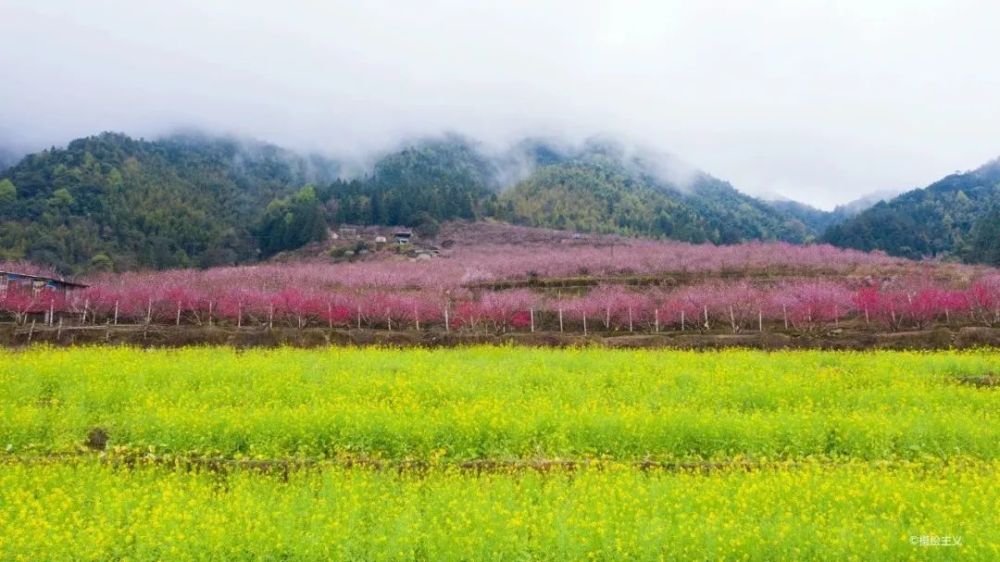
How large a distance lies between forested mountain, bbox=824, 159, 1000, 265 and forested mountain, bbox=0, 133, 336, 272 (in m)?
82.0

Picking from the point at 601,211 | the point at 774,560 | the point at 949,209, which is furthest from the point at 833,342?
the point at 601,211

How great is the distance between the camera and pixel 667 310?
4259 cm

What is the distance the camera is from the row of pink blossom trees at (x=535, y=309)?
40062 mm

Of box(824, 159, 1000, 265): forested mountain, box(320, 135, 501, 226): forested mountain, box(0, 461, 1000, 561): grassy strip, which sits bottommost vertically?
box(0, 461, 1000, 561): grassy strip

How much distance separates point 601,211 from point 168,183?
7385 cm

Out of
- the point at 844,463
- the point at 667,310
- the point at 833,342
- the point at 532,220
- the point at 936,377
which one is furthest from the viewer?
the point at 532,220

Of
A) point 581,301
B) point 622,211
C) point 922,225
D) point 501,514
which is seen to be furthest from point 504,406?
point 622,211

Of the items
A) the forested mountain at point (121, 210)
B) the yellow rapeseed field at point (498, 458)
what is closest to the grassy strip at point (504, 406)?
the yellow rapeseed field at point (498, 458)

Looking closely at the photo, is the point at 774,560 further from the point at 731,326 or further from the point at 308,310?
the point at 308,310

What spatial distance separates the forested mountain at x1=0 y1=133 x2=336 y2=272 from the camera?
83.3 meters

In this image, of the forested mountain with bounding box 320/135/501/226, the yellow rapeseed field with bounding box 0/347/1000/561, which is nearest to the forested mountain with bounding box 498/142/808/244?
the forested mountain with bounding box 320/135/501/226

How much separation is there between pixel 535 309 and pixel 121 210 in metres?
73.8

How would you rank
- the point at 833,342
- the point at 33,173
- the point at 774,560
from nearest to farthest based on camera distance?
1. the point at 774,560
2. the point at 833,342
3. the point at 33,173

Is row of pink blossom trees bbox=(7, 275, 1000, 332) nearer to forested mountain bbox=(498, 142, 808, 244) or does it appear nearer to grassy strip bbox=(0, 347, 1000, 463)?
grassy strip bbox=(0, 347, 1000, 463)
